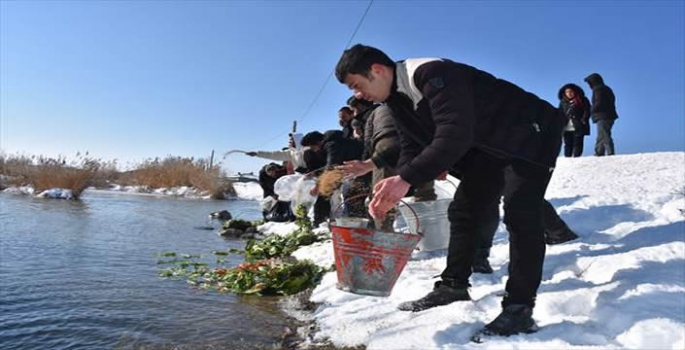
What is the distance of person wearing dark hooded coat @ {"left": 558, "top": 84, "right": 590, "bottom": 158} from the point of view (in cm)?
984

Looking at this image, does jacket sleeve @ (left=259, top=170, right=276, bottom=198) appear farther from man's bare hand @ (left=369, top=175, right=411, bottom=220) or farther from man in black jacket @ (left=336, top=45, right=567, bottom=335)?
man's bare hand @ (left=369, top=175, right=411, bottom=220)

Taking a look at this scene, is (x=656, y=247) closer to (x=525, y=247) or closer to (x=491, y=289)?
(x=491, y=289)

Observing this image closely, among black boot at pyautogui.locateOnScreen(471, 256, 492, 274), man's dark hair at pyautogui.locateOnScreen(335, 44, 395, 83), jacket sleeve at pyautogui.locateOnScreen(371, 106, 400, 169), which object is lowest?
black boot at pyautogui.locateOnScreen(471, 256, 492, 274)

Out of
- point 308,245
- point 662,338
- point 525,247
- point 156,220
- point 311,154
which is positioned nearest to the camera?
point 662,338

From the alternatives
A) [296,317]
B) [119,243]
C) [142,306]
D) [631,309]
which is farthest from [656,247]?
[119,243]

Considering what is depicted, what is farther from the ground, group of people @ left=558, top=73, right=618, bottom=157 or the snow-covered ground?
group of people @ left=558, top=73, right=618, bottom=157

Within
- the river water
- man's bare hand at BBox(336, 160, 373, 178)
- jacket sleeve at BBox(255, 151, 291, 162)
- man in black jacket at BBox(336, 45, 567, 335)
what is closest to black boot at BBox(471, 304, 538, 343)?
man in black jacket at BBox(336, 45, 567, 335)

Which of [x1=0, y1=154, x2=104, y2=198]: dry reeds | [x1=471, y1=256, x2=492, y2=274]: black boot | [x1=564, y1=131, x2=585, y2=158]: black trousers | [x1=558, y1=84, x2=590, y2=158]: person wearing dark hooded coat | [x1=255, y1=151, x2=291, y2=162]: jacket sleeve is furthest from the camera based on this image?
[x1=0, y1=154, x2=104, y2=198]: dry reeds

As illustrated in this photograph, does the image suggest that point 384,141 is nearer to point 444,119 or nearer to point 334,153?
point 444,119

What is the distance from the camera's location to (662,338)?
2076mm

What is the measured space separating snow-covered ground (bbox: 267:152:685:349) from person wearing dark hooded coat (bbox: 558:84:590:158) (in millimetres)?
5039

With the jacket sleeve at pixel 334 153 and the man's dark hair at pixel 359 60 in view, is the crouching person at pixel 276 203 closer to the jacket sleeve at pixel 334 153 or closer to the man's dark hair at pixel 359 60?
the jacket sleeve at pixel 334 153

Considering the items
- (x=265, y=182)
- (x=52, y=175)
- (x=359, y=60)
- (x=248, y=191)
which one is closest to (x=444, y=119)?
(x=359, y=60)

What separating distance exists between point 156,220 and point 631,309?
340 inches
